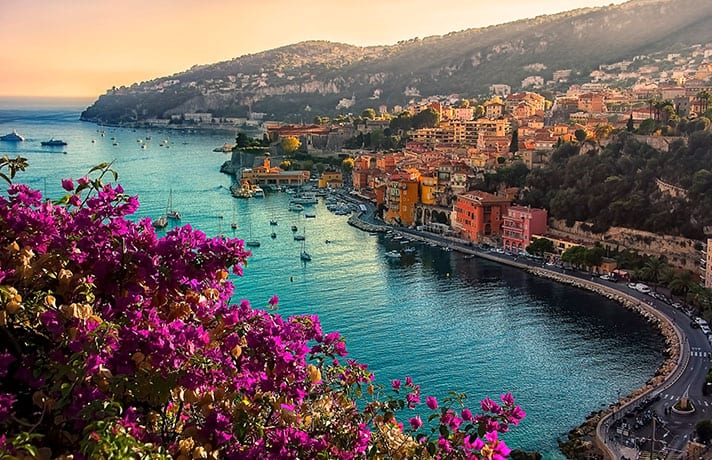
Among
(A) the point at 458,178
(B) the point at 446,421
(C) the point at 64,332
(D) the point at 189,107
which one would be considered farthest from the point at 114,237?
(D) the point at 189,107

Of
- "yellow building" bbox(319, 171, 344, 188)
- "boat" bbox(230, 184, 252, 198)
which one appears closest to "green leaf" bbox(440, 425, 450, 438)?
"boat" bbox(230, 184, 252, 198)

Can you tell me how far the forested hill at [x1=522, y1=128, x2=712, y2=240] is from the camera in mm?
16500

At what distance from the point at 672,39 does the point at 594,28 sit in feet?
23.3

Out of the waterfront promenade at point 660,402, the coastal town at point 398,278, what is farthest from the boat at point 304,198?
the waterfront promenade at point 660,402

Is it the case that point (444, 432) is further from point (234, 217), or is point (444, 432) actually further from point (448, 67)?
point (448, 67)

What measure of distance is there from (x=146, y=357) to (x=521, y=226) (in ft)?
57.3

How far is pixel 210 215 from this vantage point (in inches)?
904

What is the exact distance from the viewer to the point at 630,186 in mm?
18281

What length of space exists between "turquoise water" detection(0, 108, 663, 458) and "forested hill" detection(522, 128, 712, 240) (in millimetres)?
2674

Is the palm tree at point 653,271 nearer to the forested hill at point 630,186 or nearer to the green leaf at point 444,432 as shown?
the forested hill at point 630,186

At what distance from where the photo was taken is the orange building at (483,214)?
19.6 meters

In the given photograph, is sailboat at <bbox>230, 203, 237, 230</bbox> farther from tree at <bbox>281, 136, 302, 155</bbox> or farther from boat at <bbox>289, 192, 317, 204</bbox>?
tree at <bbox>281, 136, 302, 155</bbox>

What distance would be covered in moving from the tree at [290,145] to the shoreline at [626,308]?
15.1 metres

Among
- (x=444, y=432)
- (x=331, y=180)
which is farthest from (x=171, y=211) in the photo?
(x=444, y=432)
